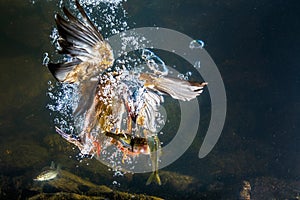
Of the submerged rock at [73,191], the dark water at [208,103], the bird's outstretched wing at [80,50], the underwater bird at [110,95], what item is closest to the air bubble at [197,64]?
the dark water at [208,103]

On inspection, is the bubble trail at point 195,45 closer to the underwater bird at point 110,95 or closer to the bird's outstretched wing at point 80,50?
the underwater bird at point 110,95

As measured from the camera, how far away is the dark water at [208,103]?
8914mm

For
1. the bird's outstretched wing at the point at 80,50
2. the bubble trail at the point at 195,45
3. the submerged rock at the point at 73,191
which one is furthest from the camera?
the bubble trail at the point at 195,45

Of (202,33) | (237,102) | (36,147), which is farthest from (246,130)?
(36,147)

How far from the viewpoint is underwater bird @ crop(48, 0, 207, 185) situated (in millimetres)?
2424

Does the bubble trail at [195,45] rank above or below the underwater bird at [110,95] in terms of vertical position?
above

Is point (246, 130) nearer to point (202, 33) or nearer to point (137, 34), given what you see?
point (202, 33)

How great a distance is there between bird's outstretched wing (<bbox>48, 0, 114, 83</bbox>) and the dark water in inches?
238

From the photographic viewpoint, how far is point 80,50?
2.36 m

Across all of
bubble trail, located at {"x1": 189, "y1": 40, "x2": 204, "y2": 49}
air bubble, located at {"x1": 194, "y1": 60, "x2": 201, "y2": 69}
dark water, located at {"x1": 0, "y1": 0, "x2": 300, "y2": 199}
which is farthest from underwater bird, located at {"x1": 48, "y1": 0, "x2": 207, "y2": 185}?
bubble trail, located at {"x1": 189, "y1": 40, "x2": 204, "y2": 49}

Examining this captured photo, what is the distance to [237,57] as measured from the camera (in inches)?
511

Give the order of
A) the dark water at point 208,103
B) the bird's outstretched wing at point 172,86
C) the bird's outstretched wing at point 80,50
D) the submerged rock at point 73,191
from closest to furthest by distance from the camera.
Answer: the bird's outstretched wing at point 80,50
the bird's outstretched wing at point 172,86
the submerged rock at point 73,191
the dark water at point 208,103

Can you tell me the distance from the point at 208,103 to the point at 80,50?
10410 mm

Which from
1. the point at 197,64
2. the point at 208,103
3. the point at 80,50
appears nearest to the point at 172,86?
the point at 80,50
